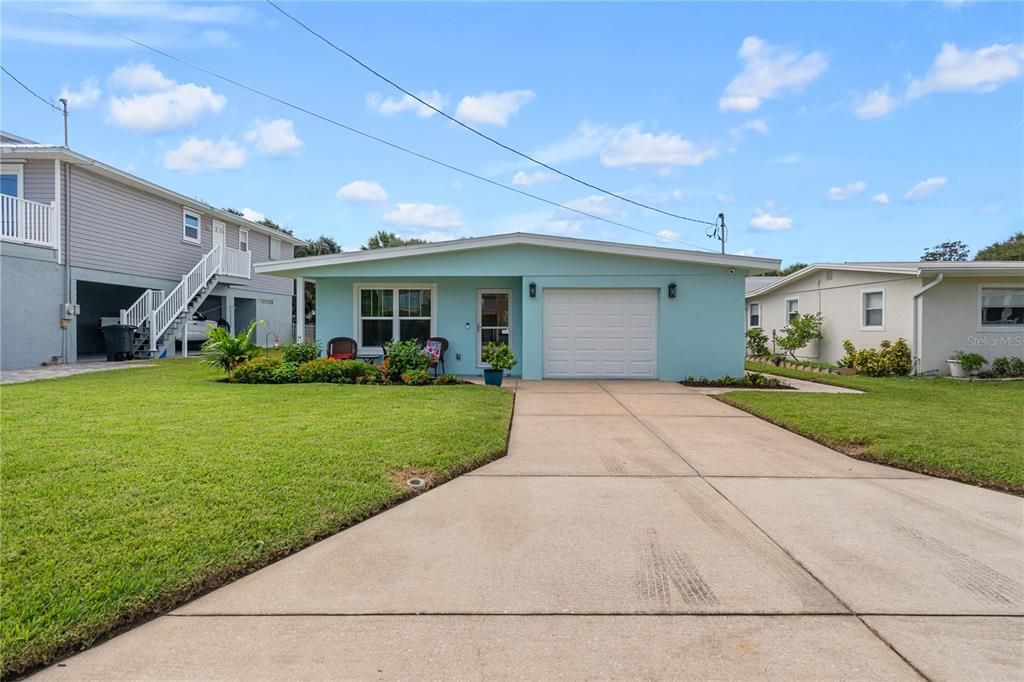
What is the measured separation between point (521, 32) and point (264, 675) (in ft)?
45.0

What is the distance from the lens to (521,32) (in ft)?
41.9

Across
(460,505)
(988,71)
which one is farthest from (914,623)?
(988,71)

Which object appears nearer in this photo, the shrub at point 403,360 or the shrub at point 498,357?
the shrub at point 498,357

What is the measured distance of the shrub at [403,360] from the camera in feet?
35.8

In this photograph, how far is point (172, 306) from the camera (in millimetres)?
17094

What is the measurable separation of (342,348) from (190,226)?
1090 cm

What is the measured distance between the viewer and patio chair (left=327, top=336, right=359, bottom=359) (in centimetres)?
1280

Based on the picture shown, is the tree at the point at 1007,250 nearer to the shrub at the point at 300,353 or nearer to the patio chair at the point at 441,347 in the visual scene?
the patio chair at the point at 441,347

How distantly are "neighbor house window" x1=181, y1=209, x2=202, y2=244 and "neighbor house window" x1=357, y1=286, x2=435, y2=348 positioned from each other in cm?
1005

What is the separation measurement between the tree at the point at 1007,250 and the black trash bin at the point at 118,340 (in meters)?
51.2

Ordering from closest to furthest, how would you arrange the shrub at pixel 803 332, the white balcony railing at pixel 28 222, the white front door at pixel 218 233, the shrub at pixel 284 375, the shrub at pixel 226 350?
the shrub at pixel 284 375, the shrub at pixel 226 350, the white balcony railing at pixel 28 222, the shrub at pixel 803 332, the white front door at pixel 218 233

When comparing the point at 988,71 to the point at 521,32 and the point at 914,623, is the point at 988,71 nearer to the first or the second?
the point at 521,32

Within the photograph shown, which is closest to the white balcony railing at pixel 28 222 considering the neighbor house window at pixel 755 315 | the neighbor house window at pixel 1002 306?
the neighbor house window at pixel 755 315

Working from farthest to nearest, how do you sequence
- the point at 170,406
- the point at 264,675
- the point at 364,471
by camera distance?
the point at 170,406, the point at 364,471, the point at 264,675
